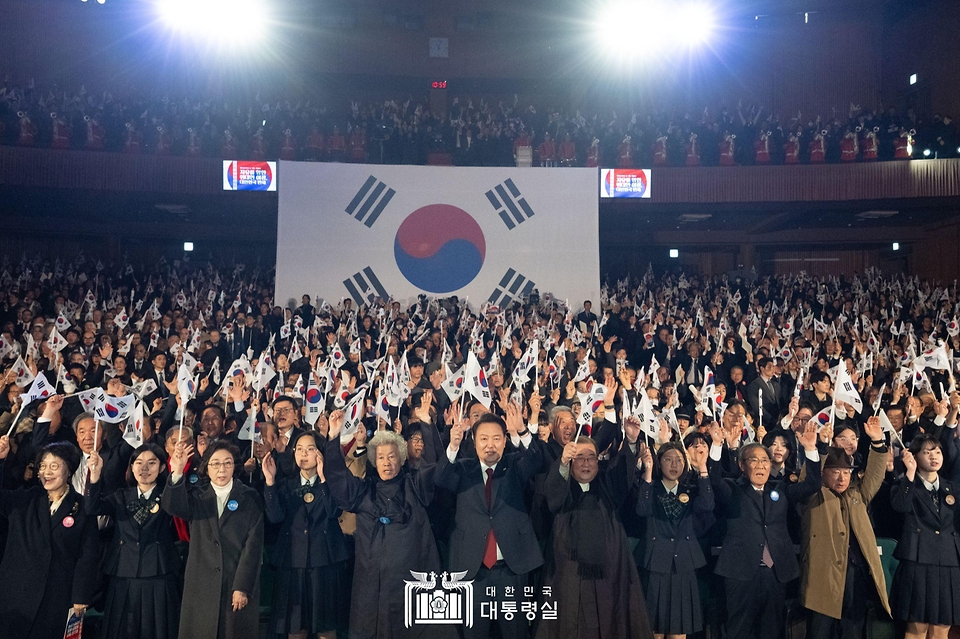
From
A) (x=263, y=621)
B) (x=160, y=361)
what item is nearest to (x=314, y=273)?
(x=160, y=361)

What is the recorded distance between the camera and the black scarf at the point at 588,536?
4184 mm

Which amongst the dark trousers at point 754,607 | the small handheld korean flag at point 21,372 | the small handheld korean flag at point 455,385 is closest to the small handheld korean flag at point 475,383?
the small handheld korean flag at point 455,385

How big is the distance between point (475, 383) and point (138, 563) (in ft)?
9.18

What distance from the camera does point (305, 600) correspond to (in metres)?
4.29

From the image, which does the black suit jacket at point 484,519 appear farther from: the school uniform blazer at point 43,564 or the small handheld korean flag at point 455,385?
the small handheld korean flag at point 455,385

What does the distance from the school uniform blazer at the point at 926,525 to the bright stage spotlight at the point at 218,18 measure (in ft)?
60.9

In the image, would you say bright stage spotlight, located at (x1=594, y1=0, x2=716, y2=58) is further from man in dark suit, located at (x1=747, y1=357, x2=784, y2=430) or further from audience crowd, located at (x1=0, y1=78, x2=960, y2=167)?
man in dark suit, located at (x1=747, y1=357, x2=784, y2=430)

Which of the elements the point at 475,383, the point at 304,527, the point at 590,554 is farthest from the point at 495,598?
the point at 475,383

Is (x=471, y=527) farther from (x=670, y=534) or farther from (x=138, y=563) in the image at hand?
(x=138, y=563)

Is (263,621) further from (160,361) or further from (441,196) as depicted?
(441,196)

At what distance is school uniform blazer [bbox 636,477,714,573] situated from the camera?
4340mm

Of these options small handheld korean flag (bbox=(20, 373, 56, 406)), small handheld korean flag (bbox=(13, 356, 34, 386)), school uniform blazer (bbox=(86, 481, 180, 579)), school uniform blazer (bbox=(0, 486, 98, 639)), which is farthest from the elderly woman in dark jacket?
small handheld korean flag (bbox=(13, 356, 34, 386))

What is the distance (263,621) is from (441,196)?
9888mm

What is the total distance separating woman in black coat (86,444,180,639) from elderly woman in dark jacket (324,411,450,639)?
3.18 ft
